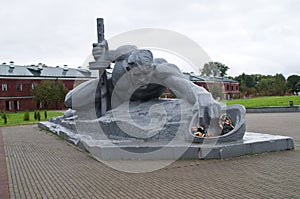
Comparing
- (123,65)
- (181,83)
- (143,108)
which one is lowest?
(143,108)

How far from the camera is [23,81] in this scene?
4412 cm

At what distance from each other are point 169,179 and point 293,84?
57.3 m

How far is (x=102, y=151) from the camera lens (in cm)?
770

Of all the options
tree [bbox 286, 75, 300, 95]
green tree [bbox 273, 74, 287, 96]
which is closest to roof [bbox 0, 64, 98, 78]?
green tree [bbox 273, 74, 287, 96]

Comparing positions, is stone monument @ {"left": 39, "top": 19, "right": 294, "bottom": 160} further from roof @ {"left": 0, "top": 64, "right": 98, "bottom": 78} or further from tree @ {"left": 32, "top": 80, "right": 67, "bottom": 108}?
roof @ {"left": 0, "top": 64, "right": 98, "bottom": 78}

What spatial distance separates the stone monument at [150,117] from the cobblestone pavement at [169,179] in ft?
1.24

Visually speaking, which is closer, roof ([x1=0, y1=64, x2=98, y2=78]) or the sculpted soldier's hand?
the sculpted soldier's hand

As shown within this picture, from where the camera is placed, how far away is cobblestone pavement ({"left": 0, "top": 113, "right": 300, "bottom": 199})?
16.1ft

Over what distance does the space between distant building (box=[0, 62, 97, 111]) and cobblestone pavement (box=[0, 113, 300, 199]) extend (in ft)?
116

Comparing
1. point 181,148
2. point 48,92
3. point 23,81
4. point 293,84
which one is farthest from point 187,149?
point 293,84

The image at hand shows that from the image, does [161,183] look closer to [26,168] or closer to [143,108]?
[26,168]

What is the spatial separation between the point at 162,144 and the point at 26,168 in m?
3.13

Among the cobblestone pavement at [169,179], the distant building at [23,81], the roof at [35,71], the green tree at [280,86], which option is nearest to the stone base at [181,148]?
the cobblestone pavement at [169,179]

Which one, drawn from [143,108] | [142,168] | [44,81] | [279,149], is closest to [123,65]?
[143,108]
